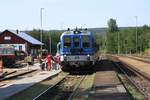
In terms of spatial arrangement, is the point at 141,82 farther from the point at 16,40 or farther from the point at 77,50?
the point at 16,40

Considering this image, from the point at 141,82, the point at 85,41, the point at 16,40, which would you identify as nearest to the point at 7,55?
the point at 85,41

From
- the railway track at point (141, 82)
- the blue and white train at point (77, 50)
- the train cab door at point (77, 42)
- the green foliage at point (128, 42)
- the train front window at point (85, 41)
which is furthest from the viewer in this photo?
the green foliage at point (128, 42)

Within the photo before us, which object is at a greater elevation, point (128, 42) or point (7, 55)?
point (128, 42)

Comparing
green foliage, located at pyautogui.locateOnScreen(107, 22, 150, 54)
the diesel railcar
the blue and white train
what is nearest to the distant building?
the diesel railcar

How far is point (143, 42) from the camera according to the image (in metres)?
141

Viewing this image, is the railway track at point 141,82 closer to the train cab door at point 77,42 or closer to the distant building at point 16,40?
the train cab door at point 77,42

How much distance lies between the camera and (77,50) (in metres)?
32.8

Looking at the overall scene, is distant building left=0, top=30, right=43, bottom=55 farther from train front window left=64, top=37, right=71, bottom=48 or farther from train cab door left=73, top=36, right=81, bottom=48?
train cab door left=73, top=36, right=81, bottom=48

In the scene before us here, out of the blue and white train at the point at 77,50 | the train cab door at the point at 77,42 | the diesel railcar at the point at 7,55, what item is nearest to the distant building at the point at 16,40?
the diesel railcar at the point at 7,55

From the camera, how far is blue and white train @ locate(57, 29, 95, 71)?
32.4 metres

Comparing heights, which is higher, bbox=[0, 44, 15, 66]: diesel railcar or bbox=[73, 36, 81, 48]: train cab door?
bbox=[73, 36, 81, 48]: train cab door

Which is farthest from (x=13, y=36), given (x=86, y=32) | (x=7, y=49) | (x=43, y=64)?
(x=86, y=32)

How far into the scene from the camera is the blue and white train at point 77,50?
32406 millimetres

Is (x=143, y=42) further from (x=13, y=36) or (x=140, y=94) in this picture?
(x=140, y=94)
